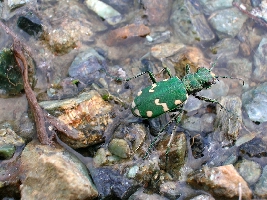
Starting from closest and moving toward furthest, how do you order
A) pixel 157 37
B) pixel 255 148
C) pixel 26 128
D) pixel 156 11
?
pixel 26 128 → pixel 255 148 → pixel 157 37 → pixel 156 11

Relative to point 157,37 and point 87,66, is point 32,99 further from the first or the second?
point 157,37

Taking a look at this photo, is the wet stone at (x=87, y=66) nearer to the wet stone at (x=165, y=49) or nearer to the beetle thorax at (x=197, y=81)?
the wet stone at (x=165, y=49)

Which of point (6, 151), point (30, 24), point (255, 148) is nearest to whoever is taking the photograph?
point (6, 151)

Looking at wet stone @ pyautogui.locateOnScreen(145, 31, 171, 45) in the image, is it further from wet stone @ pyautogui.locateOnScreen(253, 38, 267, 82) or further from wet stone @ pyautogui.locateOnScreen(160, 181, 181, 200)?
wet stone @ pyautogui.locateOnScreen(160, 181, 181, 200)

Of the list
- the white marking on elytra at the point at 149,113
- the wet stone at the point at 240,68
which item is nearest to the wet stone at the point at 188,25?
the wet stone at the point at 240,68

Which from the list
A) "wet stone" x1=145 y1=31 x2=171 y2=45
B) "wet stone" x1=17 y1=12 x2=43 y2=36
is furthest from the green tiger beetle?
"wet stone" x1=17 y1=12 x2=43 y2=36

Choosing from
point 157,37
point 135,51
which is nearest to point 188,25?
point 157,37

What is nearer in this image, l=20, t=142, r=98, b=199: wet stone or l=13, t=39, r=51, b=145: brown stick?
l=20, t=142, r=98, b=199: wet stone
